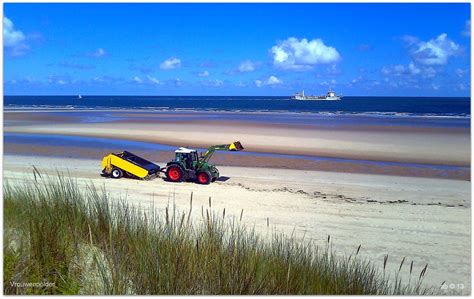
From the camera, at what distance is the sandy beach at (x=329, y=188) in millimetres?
4359

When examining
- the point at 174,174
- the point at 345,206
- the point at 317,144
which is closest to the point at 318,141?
the point at 317,144

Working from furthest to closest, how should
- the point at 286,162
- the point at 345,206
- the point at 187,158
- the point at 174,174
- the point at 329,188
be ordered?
the point at 286,162 → the point at 329,188 → the point at 187,158 → the point at 174,174 → the point at 345,206

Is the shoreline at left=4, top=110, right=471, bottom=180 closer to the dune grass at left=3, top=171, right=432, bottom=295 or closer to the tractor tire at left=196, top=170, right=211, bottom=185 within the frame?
the tractor tire at left=196, top=170, right=211, bottom=185

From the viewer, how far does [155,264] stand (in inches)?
118

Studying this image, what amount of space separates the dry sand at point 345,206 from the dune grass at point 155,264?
1.84ft

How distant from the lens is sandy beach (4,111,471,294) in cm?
436

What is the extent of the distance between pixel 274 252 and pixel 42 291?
5.41 ft

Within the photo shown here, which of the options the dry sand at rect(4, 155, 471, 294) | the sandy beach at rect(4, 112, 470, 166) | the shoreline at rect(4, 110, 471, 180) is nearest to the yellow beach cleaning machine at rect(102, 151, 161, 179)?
the dry sand at rect(4, 155, 471, 294)

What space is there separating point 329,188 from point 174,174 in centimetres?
219

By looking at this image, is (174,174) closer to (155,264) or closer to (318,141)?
(155,264)

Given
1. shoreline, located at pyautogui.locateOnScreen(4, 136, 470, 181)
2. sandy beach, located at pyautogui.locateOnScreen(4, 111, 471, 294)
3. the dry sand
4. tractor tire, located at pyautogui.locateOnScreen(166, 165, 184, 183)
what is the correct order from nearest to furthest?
the dry sand
sandy beach, located at pyautogui.locateOnScreen(4, 111, 471, 294)
tractor tire, located at pyautogui.locateOnScreen(166, 165, 184, 183)
shoreline, located at pyautogui.locateOnScreen(4, 136, 470, 181)

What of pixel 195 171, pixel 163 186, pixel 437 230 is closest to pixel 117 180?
pixel 163 186

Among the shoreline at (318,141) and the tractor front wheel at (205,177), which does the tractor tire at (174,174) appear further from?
the shoreline at (318,141)

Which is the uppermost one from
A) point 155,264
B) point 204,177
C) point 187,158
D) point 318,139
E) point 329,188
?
point 318,139
